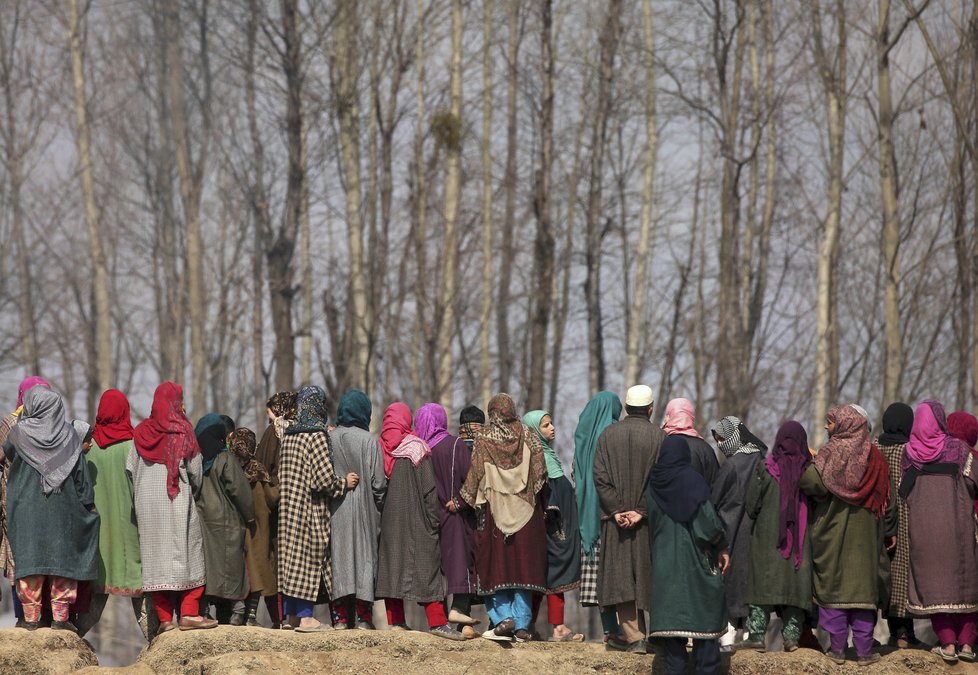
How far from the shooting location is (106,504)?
33.8 ft

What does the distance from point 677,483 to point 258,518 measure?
3.05 m

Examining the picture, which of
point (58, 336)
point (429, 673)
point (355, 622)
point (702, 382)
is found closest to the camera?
point (429, 673)

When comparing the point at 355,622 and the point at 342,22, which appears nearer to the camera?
the point at 355,622

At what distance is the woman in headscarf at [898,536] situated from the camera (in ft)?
34.3

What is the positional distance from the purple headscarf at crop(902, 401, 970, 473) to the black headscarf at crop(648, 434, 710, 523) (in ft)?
6.35

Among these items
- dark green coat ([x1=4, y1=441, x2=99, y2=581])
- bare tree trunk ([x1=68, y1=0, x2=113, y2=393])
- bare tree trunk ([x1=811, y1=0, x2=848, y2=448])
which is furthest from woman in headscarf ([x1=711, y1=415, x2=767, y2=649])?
bare tree trunk ([x1=68, y1=0, x2=113, y2=393])

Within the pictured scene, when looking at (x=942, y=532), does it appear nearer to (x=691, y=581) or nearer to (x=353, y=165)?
(x=691, y=581)

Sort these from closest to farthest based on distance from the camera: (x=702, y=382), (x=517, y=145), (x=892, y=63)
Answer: (x=892, y=63) < (x=702, y=382) < (x=517, y=145)

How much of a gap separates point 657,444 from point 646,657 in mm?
1449

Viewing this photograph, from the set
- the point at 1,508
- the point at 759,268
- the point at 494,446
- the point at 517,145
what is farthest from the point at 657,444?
the point at 517,145

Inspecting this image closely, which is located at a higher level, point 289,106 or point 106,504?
point 289,106

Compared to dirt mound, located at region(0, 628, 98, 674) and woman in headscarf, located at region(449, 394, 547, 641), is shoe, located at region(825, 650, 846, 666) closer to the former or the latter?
woman in headscarf, located at region(449, 394, 547, 641)

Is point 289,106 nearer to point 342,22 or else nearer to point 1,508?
point 342,22

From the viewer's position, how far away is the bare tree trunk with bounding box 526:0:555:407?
22734mm
